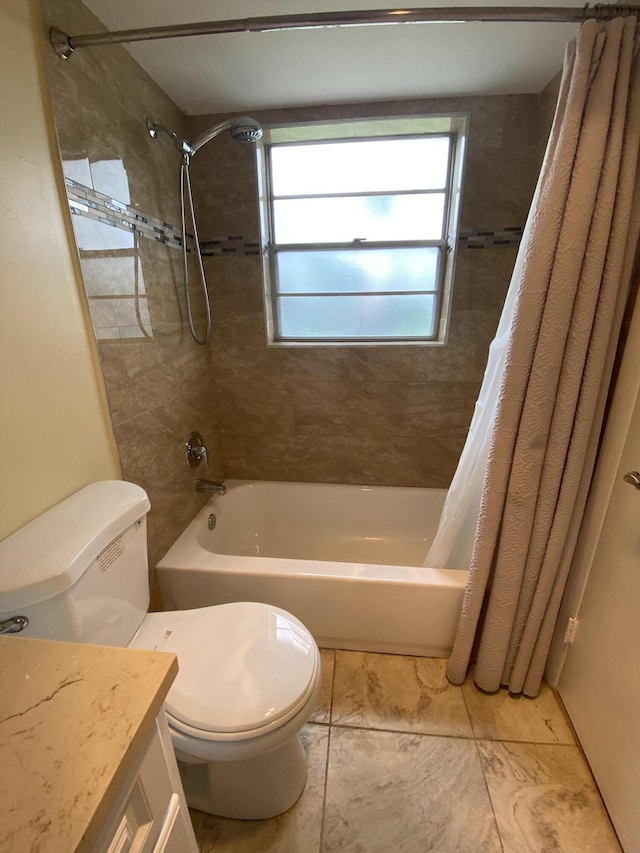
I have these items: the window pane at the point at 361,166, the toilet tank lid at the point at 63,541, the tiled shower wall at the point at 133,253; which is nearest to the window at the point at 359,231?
the window pane at the point at 361,166

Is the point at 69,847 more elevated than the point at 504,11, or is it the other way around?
the point at 504,11

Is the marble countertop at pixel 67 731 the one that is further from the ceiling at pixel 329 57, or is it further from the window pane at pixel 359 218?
the window pane at pixel 359 218

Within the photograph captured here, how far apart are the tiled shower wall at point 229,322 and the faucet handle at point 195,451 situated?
5 cm

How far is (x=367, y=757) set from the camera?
125cm

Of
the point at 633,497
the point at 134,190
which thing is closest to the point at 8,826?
the point at 633,497

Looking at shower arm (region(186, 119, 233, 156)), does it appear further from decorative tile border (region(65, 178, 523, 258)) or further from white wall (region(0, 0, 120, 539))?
white wall (region(0, 0, 120, 539))

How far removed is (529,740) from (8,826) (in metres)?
1.48

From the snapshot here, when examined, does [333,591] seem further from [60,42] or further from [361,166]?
[361,166]

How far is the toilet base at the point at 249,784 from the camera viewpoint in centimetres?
106

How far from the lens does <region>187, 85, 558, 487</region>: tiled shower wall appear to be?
173 centimetres

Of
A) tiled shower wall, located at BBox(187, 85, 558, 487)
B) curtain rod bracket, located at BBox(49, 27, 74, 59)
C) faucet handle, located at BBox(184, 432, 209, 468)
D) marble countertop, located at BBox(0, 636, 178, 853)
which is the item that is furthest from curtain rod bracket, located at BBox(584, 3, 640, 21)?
faucet handle, located at BBox(184, 432, 209, 468)

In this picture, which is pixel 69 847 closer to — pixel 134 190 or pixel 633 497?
pixel 633 497

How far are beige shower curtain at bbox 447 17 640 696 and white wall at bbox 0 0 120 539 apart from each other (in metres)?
1.24

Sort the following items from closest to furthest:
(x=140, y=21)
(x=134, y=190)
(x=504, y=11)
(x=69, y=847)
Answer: (x=69, y=847), (x=504, y=11), (x=140, y=21), (x=134, y=190)
